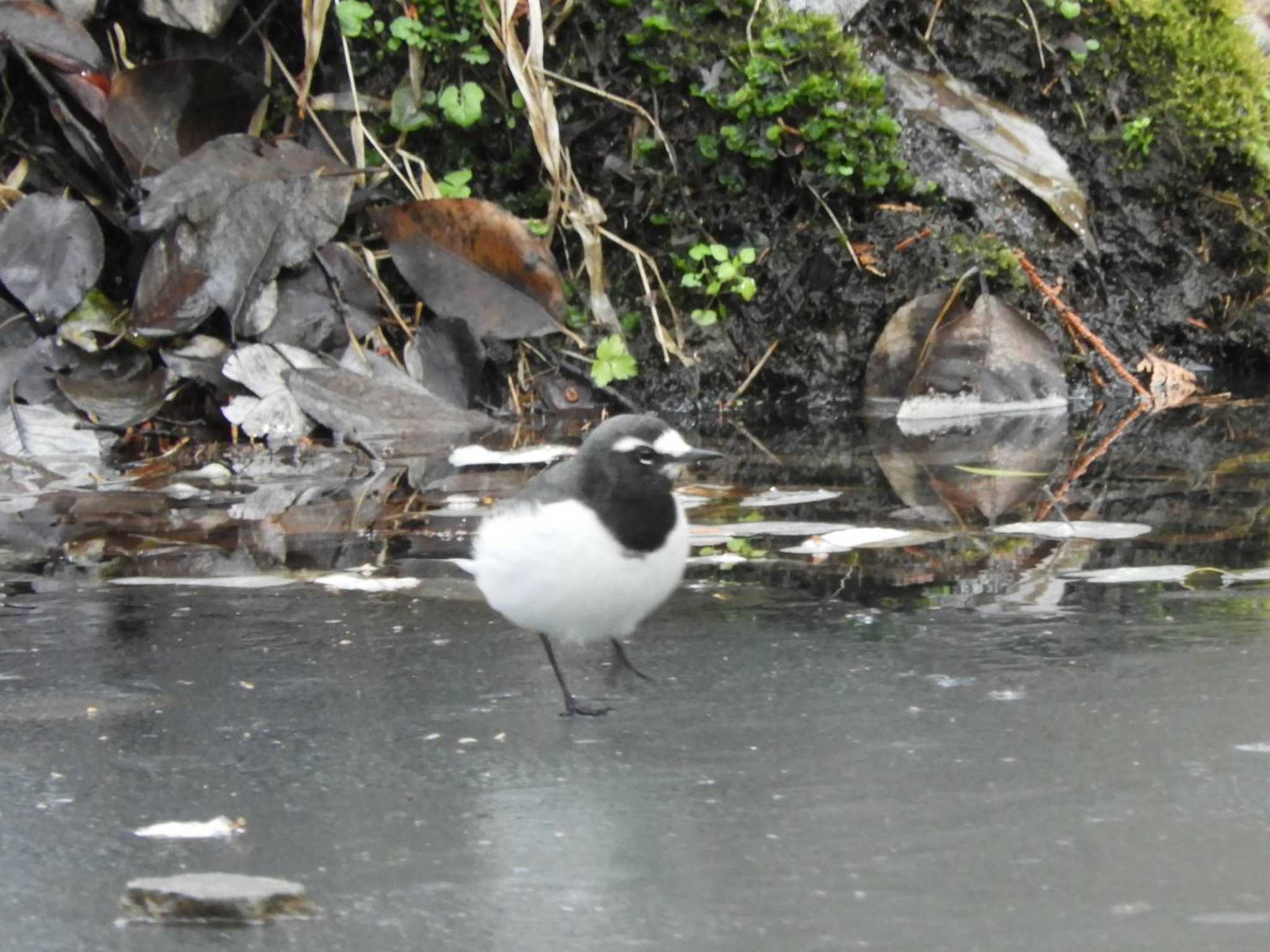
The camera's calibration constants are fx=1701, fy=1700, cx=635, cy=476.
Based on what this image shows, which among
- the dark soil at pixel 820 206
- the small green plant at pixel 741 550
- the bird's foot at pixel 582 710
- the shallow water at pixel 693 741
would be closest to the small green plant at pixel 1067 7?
the dark soil at pixel 820 206

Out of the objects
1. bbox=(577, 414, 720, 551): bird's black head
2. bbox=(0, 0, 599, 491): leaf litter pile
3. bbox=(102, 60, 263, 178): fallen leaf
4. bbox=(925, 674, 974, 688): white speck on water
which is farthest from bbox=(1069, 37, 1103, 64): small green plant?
bbox=(925, 674, 974, 688): white speck on water

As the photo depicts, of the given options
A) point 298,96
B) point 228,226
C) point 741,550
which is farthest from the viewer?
point 298,96

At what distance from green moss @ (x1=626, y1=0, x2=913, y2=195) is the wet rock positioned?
5568mm

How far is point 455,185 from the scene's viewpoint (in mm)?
7648

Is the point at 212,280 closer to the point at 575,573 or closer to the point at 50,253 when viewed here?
the point at 50,253

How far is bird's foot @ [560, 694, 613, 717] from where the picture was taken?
3398 millimetres

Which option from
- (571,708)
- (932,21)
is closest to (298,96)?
(932,21)

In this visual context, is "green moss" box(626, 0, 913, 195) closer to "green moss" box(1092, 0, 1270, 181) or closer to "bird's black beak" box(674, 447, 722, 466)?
"green moss" box(1092, 0, 1270, 181)

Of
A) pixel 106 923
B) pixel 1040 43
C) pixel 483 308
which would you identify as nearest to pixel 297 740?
pixel 106 923

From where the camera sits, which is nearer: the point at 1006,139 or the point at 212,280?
the point at 212,280

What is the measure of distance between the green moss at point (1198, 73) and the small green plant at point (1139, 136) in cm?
11

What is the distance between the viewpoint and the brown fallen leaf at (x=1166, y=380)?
795 centimetres

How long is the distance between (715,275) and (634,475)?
4181 millimetres

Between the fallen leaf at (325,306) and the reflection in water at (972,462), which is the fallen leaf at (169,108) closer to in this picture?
the fallen leaf at (325,306)
